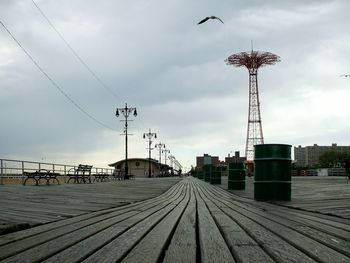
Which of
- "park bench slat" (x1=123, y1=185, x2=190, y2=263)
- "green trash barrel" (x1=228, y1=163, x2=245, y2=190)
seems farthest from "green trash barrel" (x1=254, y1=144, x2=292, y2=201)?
"green trash barrel" (x1=228, y1=163, x2=245, y2=190)

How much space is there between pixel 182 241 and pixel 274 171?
7059 mm

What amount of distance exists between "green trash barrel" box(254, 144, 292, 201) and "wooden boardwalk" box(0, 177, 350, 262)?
4534 mm

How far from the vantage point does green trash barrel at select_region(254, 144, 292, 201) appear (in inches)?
433

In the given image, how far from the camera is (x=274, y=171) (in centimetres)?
1107

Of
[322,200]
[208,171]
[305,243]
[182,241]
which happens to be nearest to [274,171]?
[322,200]

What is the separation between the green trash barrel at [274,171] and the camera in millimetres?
11000

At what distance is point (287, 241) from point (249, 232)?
2.21ft

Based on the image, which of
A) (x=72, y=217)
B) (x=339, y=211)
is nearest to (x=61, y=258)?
(x=72, y=217)

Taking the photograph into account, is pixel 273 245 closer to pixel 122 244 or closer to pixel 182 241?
pixel 182 241

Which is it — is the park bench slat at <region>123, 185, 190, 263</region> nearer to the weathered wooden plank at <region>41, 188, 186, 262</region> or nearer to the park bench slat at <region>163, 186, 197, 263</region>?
the park bench slat at <region>163, 186, 197, 263</region>

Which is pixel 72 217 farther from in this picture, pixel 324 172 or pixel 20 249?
pixel 324 172

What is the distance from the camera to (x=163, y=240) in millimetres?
4410

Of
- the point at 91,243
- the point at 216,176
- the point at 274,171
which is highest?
the point at 274,171

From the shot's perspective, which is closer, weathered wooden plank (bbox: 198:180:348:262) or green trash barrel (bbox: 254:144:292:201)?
weathered wooden plank (bbox: 198:180:348:262)
